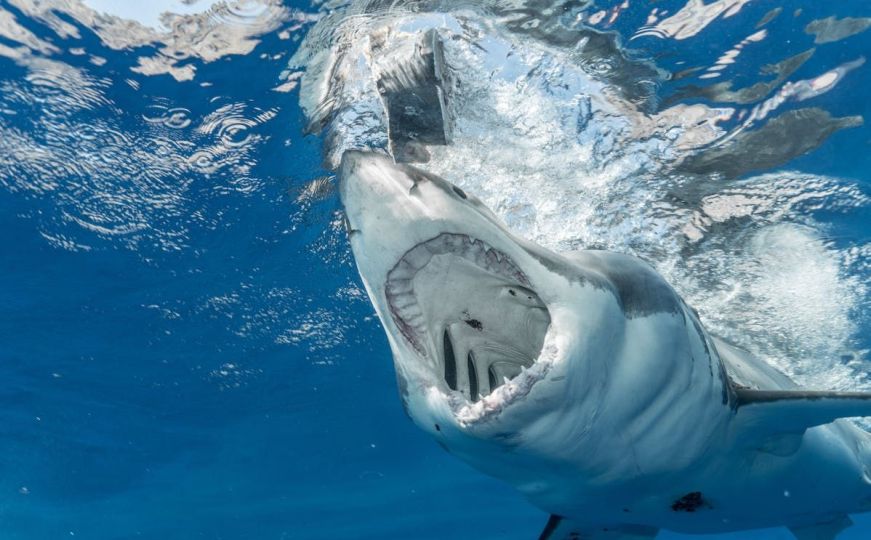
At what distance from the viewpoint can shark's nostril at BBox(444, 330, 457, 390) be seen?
127 inches

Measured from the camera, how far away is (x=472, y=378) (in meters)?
3.36

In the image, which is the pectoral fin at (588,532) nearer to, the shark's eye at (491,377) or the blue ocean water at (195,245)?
the shark's eye at (491,377)

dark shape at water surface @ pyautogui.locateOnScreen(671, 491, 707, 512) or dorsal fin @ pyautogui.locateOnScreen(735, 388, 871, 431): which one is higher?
dorsal fin @ pyautogui.locateOnScreen(735, 388, 871, 431)

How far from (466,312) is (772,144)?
5318 millimetres

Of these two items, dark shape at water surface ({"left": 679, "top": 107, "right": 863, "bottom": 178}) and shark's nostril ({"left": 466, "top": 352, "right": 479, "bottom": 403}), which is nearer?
shark's nostril ({"left": 466, "top": 352, "right": 479, "bottom": 403})

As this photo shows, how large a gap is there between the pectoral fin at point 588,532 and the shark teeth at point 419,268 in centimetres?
258

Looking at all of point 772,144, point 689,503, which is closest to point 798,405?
point 689,503

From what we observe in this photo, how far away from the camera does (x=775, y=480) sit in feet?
14.8

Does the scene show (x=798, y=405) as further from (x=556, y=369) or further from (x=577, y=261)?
(x=556, y=369)

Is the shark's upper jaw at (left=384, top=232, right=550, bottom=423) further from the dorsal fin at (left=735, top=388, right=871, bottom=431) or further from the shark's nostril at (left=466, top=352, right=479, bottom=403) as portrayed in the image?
the dorsal fin at (left=735, top=388, right=871, bottom=431)

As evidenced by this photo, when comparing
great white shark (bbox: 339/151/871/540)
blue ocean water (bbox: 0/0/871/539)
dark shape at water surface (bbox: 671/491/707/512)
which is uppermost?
blue ocean water (bbox: 0/0/871/539)

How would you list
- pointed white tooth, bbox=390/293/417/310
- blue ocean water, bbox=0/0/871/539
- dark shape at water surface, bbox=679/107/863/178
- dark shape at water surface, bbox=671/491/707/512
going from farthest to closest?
dark shape at water surface, bbox=679/107/863/178 → blue ocean water, bbox=0/0/871/539 → dark shape at water surface, bbox=671/491/707/512 → pointed white tooth, bbox=390/293/417/310

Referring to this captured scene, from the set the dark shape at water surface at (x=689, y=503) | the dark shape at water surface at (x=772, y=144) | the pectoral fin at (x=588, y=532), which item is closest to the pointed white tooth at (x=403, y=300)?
the dark shape at water surface at (x=689, y=503)

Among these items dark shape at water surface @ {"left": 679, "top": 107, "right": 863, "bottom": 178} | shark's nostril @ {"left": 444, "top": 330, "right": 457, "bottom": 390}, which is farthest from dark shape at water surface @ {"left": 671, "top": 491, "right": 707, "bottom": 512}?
dark shape at water surface @ {"left": 679, "top": 107, "right": 863, "bottom": 178}
